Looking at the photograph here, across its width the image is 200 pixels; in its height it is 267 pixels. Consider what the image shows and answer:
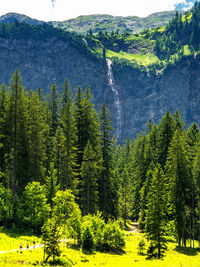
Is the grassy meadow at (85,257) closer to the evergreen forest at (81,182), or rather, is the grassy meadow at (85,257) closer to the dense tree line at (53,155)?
the evergreen forest at (81,182)

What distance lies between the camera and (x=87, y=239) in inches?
1217

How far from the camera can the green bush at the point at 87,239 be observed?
3077 centimetres

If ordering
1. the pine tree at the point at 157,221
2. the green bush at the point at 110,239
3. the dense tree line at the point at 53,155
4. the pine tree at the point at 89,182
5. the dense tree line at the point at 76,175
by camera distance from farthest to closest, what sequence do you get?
the pine tree at the point at 89,182 < the dense tree line at the point at 53,155 < the dense tree line at the point at 76,175 < the green bush at the point at 110,239 < the pine tree at the point at 157,221

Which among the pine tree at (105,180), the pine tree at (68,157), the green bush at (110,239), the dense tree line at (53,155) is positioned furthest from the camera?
the pine tree at (105,180)

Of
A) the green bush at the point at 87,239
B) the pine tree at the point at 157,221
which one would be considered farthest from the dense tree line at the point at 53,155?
the pine tree at the point at 157,221

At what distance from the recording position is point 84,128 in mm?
47969

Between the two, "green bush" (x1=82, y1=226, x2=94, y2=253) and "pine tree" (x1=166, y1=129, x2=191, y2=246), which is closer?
"green bush" (x1=82, y1=226, x2=94, y2=253)

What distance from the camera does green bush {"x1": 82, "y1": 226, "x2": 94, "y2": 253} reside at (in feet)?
101

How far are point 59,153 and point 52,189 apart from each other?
8.09 m

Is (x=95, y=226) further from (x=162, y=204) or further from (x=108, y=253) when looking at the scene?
(x=162, y=204)

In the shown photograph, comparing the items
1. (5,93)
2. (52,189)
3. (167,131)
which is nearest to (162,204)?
(52,189)

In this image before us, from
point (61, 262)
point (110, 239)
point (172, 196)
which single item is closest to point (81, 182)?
point (110, 239)

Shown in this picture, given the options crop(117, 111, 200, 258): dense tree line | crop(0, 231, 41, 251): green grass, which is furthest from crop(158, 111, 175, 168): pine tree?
crop(0, 231, 41, 251): green grass

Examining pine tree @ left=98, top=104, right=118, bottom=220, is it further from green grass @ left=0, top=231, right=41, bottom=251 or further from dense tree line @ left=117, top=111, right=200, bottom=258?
green grass @ left=0, top=231, right=41, bottom=251
